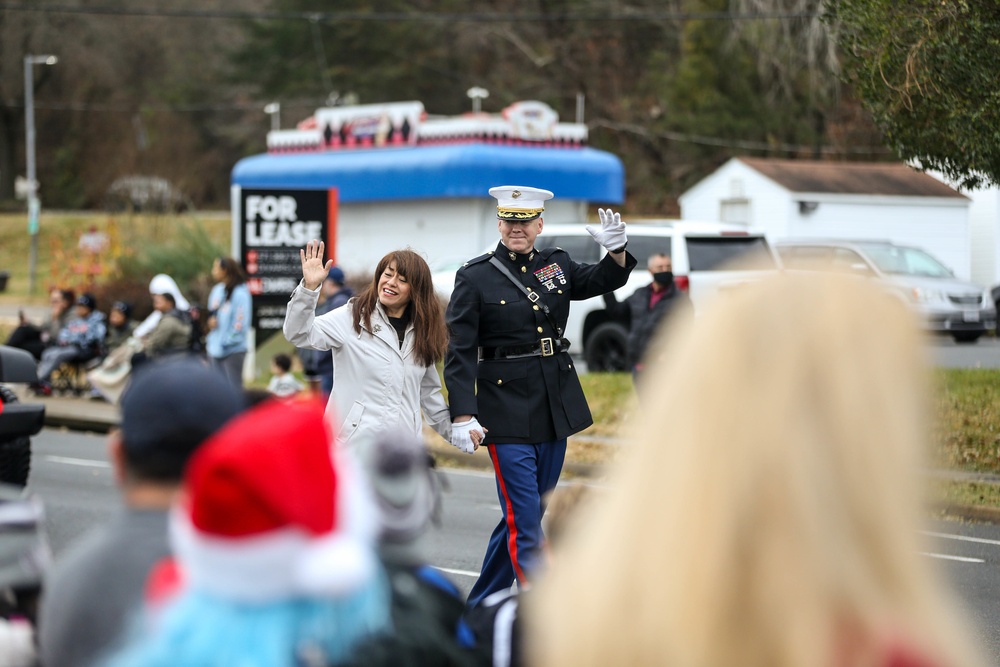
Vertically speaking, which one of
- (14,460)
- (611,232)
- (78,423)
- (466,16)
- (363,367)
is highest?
(466,16)

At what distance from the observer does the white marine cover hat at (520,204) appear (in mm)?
6734

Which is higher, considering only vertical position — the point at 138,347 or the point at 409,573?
the point at 138,347

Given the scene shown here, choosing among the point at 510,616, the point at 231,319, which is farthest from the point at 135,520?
the point at 231,319

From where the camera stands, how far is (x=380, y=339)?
6.61 m

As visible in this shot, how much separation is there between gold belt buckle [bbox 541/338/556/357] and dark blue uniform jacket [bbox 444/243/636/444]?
2 centimetres

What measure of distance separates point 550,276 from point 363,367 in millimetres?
1044

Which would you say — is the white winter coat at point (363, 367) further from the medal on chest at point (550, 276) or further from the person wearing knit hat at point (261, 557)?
the person wearing knit hat at point (261, 557)

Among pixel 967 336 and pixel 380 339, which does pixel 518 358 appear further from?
pixel 967 336

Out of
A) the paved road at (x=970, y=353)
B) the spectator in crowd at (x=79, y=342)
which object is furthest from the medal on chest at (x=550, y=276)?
the spectator in crowd at (x=79, y=342)

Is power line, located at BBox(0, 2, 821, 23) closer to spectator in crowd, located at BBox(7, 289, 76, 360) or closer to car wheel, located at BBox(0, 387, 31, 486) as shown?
spectator in crowd, located at BBox(7, 289, 76, 360)

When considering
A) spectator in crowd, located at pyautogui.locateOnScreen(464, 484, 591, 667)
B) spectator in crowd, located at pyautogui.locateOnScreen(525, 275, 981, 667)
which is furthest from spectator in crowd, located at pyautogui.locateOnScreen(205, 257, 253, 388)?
spectator in crowd, located at pyautogui.locateOnScreen(525, 275, 981, 667)

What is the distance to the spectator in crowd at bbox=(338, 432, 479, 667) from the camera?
2.12 metres

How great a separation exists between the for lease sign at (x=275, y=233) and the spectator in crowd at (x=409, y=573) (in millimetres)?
15819

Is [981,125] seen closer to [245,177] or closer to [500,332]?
[500,332]
